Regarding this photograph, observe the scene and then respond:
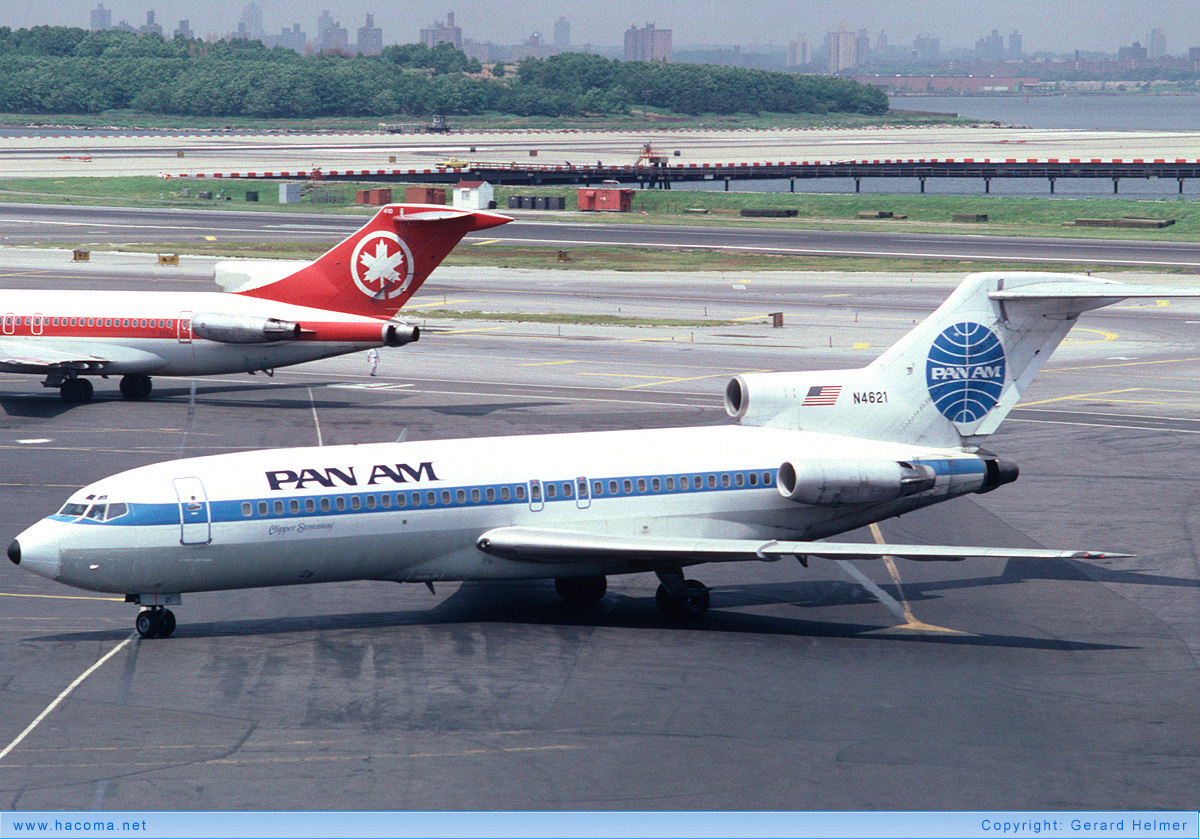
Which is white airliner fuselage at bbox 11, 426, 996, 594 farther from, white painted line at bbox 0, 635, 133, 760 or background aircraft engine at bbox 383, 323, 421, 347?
background aircraft engine at bbox 383, 323, 421, 347

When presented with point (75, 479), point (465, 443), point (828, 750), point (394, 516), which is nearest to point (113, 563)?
point (394, 516)

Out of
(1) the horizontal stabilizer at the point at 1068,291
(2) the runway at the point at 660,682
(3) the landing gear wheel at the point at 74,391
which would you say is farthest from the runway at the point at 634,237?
(1) the horizontal stabilizer at the point at 1068,291

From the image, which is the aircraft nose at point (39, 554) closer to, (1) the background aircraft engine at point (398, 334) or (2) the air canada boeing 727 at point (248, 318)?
(1) the background aircraft engine at point (398, 334)

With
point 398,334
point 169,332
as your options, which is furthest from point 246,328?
point 398,334

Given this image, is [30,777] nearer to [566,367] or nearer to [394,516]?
[394,516]

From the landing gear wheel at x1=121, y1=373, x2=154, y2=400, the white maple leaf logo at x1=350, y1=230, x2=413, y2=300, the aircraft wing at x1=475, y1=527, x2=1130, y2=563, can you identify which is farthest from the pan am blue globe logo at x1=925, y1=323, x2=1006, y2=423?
the landing gear wheel at x1=121, y1=373, x2=154, y2=400

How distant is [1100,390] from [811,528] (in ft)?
105

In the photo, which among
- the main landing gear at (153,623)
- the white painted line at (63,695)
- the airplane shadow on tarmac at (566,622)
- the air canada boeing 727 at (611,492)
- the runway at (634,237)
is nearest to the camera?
the white painted line at (63,695)

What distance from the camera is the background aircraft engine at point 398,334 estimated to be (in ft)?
160

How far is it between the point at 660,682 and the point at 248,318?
101 feet

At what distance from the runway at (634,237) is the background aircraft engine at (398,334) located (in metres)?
59.3

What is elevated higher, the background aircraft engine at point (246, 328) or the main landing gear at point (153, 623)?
the background aircraft engine at point (246, 328)

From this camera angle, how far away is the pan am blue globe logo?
3095cm

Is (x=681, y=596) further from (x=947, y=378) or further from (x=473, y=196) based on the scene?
(x=473, y=196)
